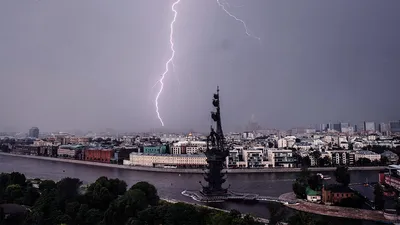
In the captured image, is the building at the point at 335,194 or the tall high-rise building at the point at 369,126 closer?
the building at the point at 335,194

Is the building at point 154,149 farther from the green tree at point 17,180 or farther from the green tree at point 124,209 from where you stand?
the green tree at point 124,209

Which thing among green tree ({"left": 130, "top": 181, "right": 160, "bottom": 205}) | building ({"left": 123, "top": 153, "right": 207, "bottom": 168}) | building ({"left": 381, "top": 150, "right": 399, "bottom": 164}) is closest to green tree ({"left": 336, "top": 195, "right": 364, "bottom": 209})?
green tree ({"left": 130, "top": 181, "right": 160, "bottom": 205})

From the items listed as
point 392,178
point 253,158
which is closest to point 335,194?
point 392,178

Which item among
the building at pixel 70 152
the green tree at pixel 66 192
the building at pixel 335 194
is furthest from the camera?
the building at pixel 70 152

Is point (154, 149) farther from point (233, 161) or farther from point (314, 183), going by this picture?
point (314, 183)

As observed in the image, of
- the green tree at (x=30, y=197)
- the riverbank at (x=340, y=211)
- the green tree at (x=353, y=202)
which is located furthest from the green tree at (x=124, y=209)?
the green tree at (x=353, y=202)
